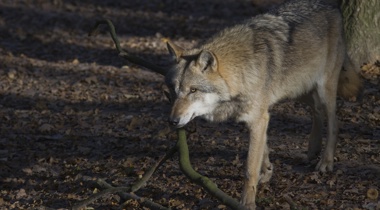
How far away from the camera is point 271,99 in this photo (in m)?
7.17

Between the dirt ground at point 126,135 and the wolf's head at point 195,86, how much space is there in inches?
24.5

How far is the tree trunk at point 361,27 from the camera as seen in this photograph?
10.7 meters

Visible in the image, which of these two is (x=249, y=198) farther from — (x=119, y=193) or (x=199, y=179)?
(x=119, y=193)

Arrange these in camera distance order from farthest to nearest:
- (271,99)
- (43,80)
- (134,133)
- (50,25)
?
(50,25) < (43,80) < (134,133) < (271,99)

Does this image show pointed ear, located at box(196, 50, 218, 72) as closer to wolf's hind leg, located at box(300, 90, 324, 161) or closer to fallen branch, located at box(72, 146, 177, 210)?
fallen branch, located at box(72, 146, 177, 210)

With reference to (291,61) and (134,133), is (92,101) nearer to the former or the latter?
(134,133)

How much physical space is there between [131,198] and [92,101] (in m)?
4.26

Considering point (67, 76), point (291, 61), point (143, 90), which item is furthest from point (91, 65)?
point (291, 61)

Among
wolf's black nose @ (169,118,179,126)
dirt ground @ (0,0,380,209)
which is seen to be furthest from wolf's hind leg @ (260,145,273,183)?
wolf's black nose @ (169,118,179,126)

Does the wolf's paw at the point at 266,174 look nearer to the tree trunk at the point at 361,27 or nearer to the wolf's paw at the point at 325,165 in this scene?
the wolf's paw at the point at 325,165

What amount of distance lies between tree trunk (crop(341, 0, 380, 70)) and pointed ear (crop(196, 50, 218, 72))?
4.75m

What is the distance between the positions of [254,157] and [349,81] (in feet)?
7.85

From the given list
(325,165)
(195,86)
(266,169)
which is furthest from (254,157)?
(325,165)

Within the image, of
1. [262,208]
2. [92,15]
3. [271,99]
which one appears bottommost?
[92,15]
